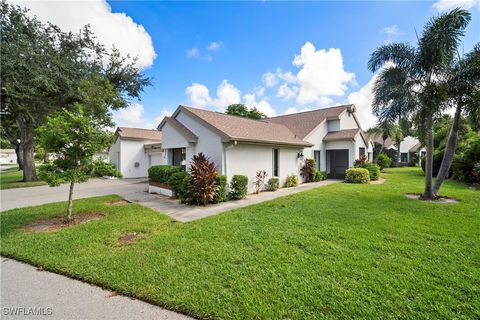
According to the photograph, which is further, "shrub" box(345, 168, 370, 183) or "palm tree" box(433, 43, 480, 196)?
"shrub" box(345, 168, 370, 183)

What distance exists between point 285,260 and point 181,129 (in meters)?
10.2

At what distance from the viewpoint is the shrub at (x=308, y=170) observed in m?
16.5

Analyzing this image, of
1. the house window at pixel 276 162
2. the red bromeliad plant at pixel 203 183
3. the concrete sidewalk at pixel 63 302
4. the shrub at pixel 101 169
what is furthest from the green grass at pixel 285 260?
the house window at pixel 276 162

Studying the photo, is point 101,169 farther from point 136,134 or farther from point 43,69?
point 136,134

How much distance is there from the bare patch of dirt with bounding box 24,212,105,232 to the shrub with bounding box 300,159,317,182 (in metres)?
12.9

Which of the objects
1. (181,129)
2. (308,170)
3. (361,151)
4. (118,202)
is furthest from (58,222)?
(361,151)

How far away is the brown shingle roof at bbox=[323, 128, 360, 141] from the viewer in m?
18.4

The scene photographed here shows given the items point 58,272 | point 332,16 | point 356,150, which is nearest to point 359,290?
point 58,272

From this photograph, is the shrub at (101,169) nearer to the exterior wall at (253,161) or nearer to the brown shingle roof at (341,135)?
the exterior wall at (253,161)

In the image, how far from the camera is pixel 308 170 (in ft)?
54.6

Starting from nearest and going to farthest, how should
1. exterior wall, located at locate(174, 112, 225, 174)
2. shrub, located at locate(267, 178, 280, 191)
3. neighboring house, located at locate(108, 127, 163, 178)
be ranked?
exterior wall, located at locate(174, 112, 225, 174) → shrub, located at locate(267, 178, 280, 191) → neighboring house, located at locate(108, 127, 163, 178)

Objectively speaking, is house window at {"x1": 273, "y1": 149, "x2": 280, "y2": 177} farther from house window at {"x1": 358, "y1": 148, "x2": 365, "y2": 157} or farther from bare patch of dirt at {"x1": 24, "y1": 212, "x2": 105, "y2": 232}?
house window at {"x1": 358, "y1": 148, "x2": 365, "y2": 157}

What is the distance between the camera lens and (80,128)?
23.2ft

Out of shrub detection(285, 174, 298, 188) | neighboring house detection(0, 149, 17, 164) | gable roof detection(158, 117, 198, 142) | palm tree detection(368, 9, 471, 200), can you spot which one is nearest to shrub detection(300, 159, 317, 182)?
shrub detection(285, 174, 298, 188)
